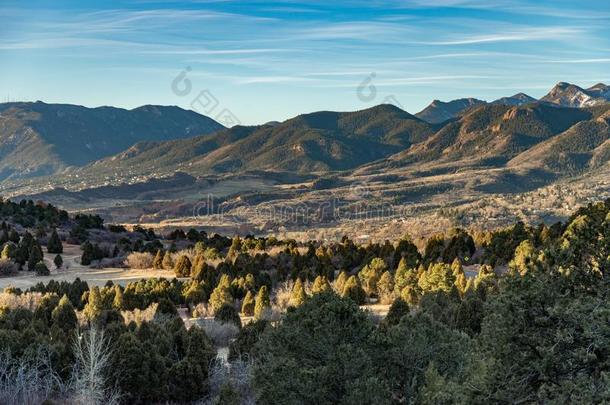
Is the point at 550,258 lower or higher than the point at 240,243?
higher

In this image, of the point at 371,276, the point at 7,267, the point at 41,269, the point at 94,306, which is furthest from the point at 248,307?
the point at 7,267

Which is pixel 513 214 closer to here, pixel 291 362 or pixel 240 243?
pixel 240 243

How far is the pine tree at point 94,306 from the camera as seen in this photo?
21.1 m

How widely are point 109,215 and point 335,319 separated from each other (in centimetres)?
9609

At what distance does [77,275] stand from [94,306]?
1177 cm

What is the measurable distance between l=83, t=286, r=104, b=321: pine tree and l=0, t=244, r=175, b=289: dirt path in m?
7.88

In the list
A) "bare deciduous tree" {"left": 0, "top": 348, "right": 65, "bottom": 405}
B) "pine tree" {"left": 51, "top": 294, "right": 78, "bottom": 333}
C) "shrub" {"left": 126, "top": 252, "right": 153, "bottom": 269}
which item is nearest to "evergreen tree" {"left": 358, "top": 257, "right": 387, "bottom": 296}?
"shrub" {"left": 126, "top": 252, "right": 153, "bottom": 269}

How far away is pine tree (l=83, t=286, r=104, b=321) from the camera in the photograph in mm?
21058

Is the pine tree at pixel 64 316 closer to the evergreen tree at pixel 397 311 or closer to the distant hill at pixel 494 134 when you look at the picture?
the evergreen tree at pixel 397 311

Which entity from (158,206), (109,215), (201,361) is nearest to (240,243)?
(201,361)

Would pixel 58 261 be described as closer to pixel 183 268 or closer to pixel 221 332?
pixel 183 268

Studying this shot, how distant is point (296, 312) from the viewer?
9.80 m

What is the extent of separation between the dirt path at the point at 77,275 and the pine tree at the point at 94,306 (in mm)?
7884

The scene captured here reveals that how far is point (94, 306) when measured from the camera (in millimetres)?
21781
